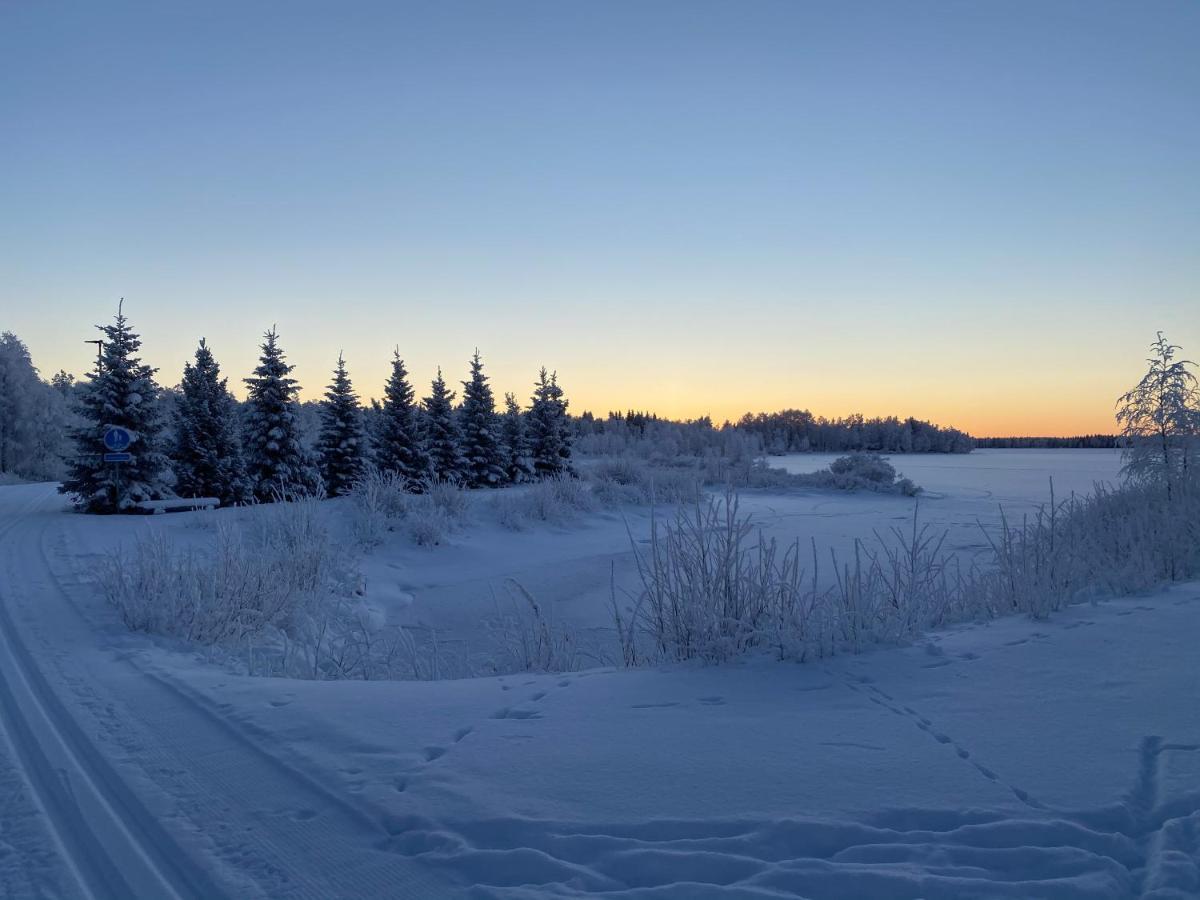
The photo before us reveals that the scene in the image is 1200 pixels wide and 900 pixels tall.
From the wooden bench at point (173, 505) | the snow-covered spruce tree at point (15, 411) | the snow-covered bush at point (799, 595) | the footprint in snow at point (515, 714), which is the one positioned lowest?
the footprint in snow at point (515, 714)

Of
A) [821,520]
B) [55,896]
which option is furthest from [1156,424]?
[55,896]

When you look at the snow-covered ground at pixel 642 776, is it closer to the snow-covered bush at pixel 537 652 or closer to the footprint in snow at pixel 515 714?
the footprint in snow at pixel 515 714

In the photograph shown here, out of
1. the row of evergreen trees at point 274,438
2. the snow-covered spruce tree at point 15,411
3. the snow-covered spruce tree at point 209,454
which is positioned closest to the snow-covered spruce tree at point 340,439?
the row of evergreen trees at point 274,438

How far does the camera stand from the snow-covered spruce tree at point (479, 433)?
1276 inches

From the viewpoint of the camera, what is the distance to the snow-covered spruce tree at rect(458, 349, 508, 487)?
Result: 32406 millimetres

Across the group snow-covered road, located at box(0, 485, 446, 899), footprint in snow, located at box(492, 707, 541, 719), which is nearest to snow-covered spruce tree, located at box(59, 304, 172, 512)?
snow-covered road, located at box(0, 485, 446, 899)

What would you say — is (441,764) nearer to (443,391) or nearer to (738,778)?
(738,778)

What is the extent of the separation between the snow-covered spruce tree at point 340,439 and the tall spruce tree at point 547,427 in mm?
9573

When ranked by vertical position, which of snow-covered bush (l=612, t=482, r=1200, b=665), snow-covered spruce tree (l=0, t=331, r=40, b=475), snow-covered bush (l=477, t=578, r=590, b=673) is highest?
snow-covered spruce tree (l=0, t=331, r=40, b=475)

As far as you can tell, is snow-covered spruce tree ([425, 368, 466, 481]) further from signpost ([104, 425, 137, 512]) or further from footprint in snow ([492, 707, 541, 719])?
footprint in snow ([492, 707, 541, 719])

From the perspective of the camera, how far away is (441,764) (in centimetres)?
309

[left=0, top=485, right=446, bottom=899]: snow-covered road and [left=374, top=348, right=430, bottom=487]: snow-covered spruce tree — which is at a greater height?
[left=374, top=348, right=430, bottom=487]: snow-covered spruce tree

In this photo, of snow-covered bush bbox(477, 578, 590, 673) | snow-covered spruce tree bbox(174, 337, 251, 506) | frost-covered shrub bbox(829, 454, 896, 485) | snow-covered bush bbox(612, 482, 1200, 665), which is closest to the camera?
snow-covered bush bbox(612, 482, 1200, 665)

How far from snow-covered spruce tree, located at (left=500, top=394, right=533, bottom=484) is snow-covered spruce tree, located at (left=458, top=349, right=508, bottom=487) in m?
1.45
